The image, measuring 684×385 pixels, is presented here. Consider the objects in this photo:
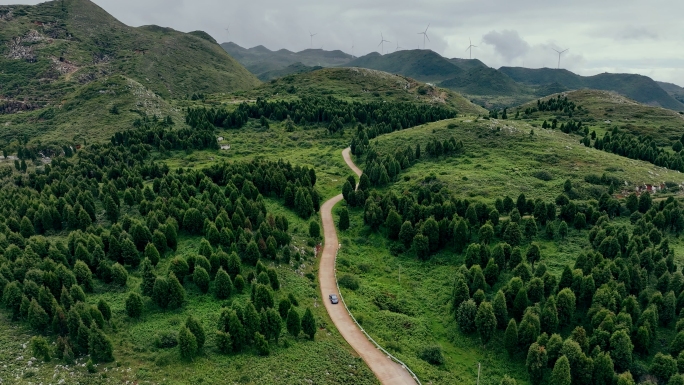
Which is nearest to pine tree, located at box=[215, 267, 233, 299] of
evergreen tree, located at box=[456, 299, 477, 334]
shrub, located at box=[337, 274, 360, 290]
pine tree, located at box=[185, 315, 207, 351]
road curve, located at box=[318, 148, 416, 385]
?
pine tree, located at box=[185, 315, 207, 351]

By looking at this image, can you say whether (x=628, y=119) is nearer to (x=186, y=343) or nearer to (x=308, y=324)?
(x=308, y=324)

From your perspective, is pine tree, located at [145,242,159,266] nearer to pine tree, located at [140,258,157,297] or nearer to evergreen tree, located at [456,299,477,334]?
pine tree, located at [140,258,157,297]

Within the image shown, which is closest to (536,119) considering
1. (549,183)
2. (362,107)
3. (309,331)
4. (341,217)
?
(362,107)

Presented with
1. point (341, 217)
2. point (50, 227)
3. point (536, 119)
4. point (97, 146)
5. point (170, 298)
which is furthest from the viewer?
point (536, 119)

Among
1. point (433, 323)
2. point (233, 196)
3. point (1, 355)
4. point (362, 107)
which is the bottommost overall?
point (433, 323)

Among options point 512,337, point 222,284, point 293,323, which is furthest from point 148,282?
point 512,337

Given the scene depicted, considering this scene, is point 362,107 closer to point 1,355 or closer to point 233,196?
point 233,196

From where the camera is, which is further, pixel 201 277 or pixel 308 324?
pixel 201 277
